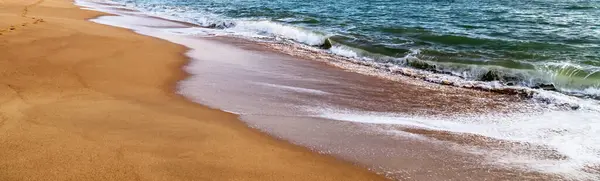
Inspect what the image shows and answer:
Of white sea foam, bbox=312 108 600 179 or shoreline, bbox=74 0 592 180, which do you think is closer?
shoreline, bbox=74 0 592 180

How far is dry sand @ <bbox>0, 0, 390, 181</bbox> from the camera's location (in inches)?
134

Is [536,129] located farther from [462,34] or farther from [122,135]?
[462,34]

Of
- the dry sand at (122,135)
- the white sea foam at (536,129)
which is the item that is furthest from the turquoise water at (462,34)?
the dry sand at (122,135)

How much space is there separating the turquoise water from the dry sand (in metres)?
5.25

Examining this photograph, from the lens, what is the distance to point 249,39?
12281mm

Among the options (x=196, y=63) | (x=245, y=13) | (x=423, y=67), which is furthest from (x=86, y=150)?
(x=245, y=13)

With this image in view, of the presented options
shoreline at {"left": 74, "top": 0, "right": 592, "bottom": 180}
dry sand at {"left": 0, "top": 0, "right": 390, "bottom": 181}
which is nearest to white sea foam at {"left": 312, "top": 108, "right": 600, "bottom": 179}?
shoreline at {"left": 74, "top": 0, "right": 592, "bottom": 180}

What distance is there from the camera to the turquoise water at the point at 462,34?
27.3 ft

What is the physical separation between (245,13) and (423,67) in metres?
11.7

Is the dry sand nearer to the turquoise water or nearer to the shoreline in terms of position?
the shoreline

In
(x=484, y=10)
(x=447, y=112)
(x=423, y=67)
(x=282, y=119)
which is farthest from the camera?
(x=484, y=10)

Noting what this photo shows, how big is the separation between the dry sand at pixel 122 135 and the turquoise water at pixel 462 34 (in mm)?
5248

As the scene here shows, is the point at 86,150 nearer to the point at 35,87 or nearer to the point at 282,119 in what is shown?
the point at 282,119

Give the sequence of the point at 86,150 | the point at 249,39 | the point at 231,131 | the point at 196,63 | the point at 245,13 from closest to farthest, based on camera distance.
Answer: the point at 86,150 → the point at 231,131 → the point at 196,63 → the point at 249,39 → the point at 245,13
